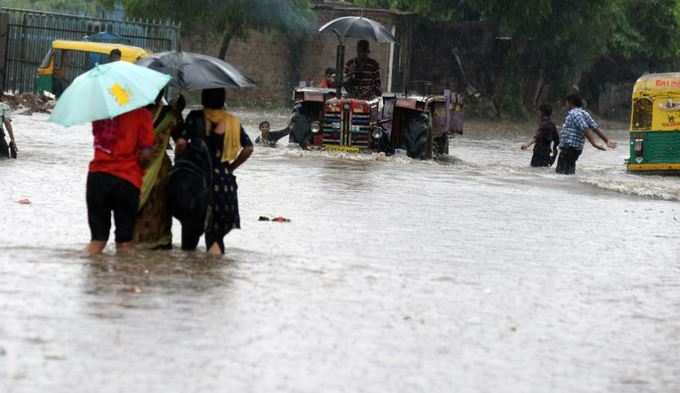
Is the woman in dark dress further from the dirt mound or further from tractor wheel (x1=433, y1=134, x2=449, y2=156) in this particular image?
the dirt mound

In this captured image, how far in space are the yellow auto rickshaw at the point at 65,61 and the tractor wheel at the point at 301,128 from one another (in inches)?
419

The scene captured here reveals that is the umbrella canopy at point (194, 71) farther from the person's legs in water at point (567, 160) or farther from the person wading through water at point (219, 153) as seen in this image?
the person's legs in water at point (567, 160)

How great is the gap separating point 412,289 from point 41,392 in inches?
169

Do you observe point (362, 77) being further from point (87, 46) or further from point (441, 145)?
point (87, 46)

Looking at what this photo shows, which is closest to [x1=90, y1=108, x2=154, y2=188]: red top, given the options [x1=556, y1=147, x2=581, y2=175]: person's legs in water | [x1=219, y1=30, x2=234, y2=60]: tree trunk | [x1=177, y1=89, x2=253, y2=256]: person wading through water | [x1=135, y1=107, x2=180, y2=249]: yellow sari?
[x1=135, y1=107, x2=180, y2=249]: yellow sari

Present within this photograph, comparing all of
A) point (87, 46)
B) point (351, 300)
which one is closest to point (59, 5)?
point (87, 46)

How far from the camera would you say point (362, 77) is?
1006 inches

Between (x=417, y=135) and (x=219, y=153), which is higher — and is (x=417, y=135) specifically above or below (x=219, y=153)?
above

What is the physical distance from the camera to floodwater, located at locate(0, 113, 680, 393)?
758cm

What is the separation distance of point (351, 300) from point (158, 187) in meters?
2.15

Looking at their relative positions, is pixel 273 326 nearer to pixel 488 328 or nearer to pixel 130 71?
pixel 488 328

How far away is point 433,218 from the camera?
1600 cm

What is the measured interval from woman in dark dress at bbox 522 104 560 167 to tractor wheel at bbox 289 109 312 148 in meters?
3.49

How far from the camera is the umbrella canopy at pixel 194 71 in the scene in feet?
37.2
